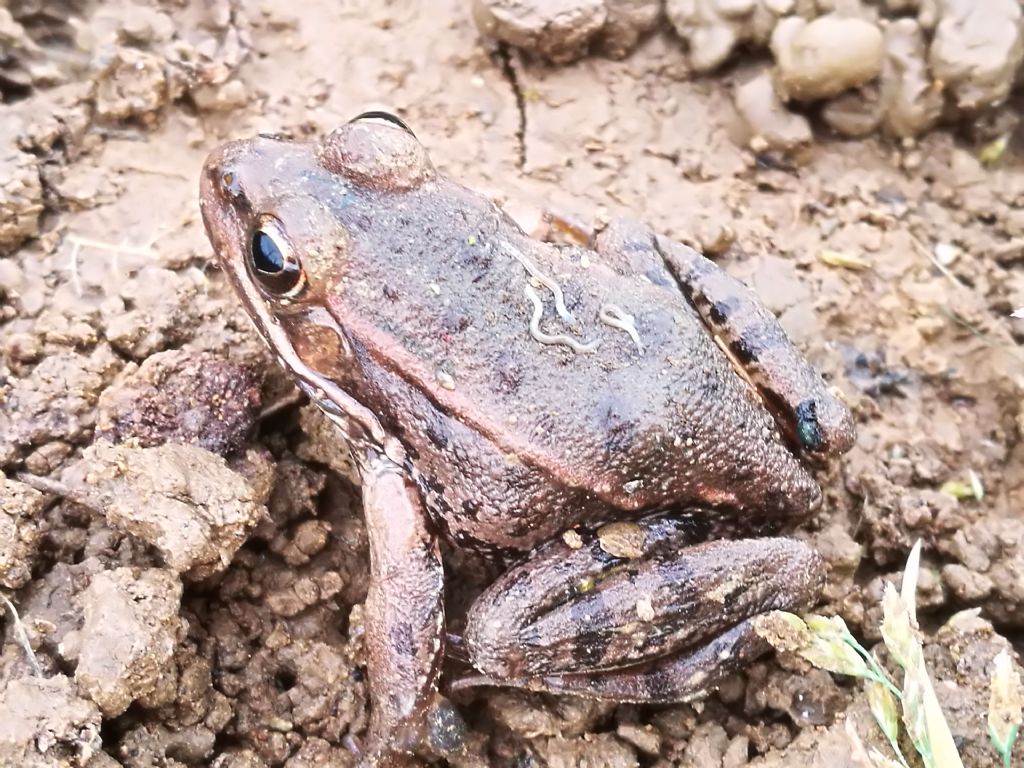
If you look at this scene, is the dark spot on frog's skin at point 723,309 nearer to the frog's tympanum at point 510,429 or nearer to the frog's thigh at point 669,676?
the frog's tympanum at point 510,429

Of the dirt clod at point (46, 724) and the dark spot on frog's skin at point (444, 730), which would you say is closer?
the dirt clod at point (46, 724)

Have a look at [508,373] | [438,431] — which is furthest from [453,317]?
[438,431]

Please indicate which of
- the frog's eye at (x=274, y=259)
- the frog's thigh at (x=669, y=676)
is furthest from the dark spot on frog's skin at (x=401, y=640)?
the frog's eye at (x=274, y=259)

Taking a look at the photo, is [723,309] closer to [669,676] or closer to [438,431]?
[438,431]

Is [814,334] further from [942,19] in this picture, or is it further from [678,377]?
[942,19]

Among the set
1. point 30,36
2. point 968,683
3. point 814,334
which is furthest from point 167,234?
point 968,683

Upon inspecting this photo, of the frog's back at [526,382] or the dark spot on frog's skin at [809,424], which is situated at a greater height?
the frog's back at [526,382]

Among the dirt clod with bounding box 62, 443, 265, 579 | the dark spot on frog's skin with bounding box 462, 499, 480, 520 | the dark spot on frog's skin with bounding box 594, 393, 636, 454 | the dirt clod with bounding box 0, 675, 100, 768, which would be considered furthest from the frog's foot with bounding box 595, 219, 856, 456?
the dirt clod with bounding box 0, 675, 100, 768

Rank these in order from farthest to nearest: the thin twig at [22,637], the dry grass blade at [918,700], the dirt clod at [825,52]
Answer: the dirt clod at [825,52]
the thin twig at [22,637]
the dry grass blade at [918,700]

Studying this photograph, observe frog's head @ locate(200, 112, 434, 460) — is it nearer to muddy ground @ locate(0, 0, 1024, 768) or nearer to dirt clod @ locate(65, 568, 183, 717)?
muddy ground @ locate(0, 0, 1024, 768)
